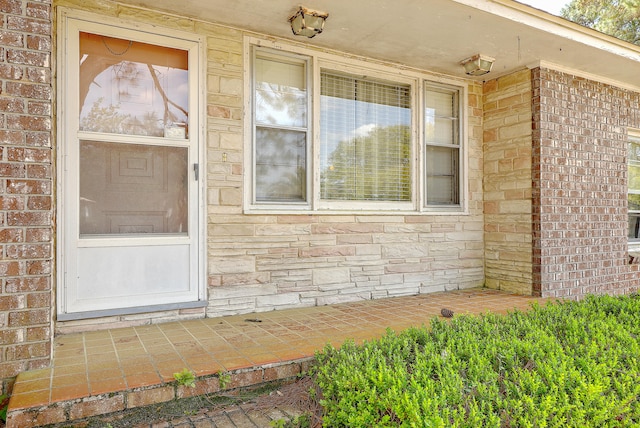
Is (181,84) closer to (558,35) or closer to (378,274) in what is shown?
(378,274)

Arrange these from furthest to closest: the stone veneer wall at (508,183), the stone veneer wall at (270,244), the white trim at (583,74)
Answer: the stone veneer wall at (508,183) < the white trim at (583,74) < the stone veneer wall at (270,244)

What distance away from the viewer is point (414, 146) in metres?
4.67

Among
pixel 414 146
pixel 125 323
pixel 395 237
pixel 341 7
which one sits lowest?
pixel 125 323

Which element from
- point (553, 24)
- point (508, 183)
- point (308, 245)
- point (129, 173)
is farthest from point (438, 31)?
point (129, 173)

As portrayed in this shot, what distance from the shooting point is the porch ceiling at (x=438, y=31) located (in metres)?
3.29

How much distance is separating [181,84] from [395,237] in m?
2.58

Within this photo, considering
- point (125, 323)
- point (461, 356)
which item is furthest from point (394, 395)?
point (125, 323)

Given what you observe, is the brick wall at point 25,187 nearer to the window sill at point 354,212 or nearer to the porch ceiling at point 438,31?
the porch ceiling at point 438,31

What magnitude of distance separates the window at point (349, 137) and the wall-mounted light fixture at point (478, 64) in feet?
1.59

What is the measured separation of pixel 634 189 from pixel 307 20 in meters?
5.20

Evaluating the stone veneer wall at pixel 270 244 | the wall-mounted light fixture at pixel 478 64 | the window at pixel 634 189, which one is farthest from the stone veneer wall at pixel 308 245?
the window at pixel 634 189

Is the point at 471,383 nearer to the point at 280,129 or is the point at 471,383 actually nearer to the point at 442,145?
the point at 280,129

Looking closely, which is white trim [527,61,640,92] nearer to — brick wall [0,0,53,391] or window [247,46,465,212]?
window [247,46,465,212]

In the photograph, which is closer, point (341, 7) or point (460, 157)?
point (341, 7)
